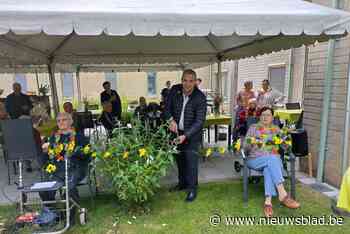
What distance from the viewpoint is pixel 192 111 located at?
331 centimetres

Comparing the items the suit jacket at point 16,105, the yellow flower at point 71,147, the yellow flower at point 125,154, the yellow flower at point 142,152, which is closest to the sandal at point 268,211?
the yellow flower at point 142,152

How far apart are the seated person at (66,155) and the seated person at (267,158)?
1.98 metres

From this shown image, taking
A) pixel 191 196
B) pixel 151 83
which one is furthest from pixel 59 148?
pixel 151 83

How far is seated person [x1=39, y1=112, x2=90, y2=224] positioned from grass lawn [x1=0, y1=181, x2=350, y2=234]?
40cm

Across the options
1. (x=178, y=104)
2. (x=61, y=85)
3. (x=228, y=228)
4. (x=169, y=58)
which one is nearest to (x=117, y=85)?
(x=61, y=85)

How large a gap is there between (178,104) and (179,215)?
130 cm

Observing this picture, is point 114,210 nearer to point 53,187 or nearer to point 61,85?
point 53,187

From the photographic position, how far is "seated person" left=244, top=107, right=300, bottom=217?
3035 mm

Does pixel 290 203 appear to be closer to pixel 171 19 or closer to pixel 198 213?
pixel 198 213

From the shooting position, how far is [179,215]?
3.04 metres

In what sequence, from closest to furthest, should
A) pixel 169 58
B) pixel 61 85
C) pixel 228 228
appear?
1. pixel 228 228
2. pixel 169 58
3. pixel 61 85

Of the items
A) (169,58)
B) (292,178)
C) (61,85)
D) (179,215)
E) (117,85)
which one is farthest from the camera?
(117,85)

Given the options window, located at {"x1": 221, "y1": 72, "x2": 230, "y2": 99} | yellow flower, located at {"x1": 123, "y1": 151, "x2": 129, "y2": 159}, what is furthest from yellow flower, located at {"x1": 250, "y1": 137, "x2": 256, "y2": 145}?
window, located at {"x1": 221, "y1": 72, "x2": 230, "y2": 99}

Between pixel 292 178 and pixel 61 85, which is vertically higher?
pixel 61 85
